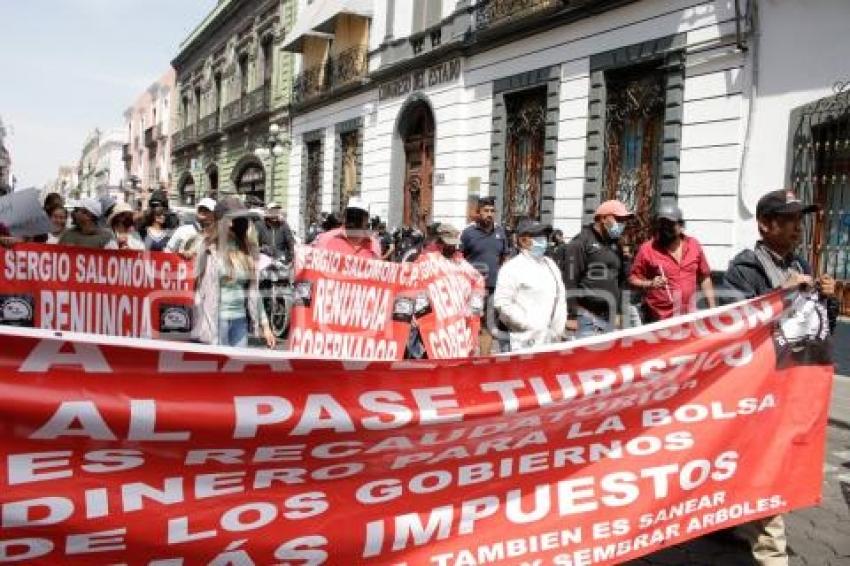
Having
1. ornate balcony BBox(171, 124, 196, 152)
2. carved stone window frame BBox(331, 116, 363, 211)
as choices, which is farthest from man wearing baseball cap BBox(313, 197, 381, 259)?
ornate balcony BBox(171, 124, 196, 152)

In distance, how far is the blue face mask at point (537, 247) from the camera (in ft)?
19.4

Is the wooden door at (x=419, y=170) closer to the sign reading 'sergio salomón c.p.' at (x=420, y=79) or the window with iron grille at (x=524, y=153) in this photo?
the sign reading 'sergio salomón c.p.' at (x=420, y=79)

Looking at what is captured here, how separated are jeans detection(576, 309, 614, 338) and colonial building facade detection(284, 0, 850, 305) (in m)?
5.11

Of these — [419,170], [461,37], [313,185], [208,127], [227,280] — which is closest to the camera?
[227,280]

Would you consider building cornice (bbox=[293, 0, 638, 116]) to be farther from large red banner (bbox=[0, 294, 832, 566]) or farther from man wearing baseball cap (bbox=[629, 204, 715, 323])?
large red banner (bbox=[0, 294, 832, 566])

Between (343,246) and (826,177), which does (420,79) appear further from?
(343,246)

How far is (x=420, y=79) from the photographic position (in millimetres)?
20250

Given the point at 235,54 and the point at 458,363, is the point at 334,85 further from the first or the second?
the point at 458,363

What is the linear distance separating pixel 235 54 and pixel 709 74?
27.9 meters

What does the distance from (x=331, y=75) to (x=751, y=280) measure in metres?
23.5

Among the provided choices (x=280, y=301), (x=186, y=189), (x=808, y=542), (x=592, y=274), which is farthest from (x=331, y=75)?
(x=808, y=542)

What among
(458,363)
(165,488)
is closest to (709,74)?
(458,363)

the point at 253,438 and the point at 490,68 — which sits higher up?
the point at 490,68

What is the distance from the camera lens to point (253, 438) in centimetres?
257
